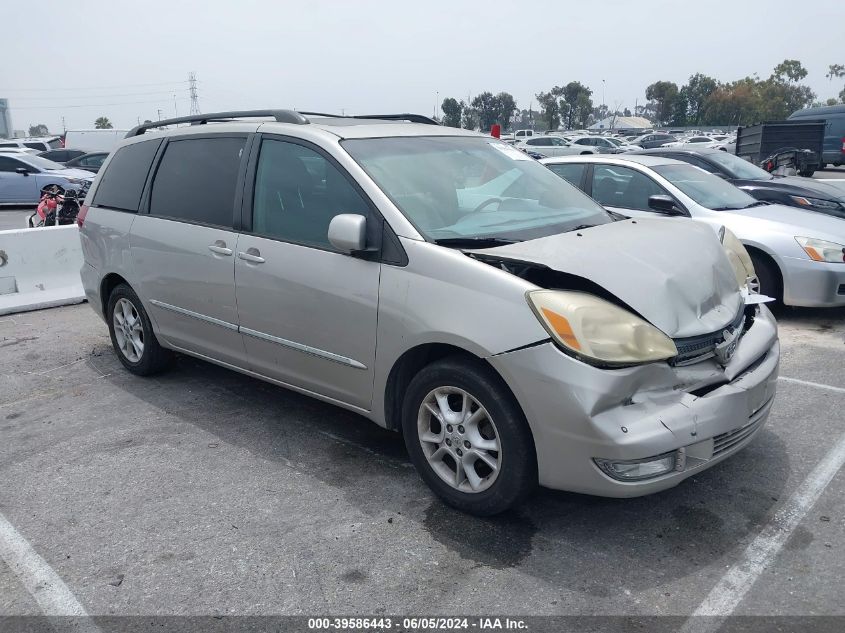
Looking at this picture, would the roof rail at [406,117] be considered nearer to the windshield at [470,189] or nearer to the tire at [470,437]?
the windshield at [470,189]

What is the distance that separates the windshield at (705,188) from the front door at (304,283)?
14.4 feet

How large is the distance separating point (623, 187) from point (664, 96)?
102201 mm

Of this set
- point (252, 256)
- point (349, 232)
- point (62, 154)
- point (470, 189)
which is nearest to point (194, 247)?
point (252, 256)

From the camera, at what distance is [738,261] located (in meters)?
4.26

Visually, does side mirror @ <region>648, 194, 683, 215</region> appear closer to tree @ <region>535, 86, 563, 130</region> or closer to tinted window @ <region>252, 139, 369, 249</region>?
tinted window @ <region>252, 139, 369, 249</region>

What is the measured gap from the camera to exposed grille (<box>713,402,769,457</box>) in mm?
3137

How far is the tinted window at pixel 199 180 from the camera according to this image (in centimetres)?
450

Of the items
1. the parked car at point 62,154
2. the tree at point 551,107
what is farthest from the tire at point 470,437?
the tree at point 551,107

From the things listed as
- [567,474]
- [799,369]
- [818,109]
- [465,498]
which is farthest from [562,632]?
[818,109]

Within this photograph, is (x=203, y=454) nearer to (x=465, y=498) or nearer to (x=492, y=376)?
(x=465, y=498)

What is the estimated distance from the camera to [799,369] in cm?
538

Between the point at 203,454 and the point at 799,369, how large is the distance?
4.13m

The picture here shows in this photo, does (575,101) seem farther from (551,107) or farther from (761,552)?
(761,552)

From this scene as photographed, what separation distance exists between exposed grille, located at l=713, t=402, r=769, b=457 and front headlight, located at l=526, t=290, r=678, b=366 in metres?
0.44
